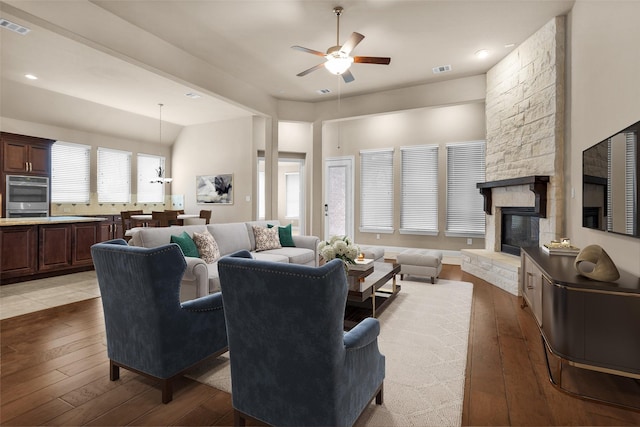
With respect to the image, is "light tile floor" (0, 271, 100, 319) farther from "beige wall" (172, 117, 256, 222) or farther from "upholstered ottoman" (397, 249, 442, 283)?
"upholstered ottoman" (397, 249, 442, 283)

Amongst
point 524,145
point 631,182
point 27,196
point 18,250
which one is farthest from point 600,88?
point 27,196

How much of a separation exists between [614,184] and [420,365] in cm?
206

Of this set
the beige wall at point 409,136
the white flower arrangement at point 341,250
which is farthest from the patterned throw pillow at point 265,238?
the beige wall at point 409,136

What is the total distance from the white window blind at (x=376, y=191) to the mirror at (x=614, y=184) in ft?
14.8

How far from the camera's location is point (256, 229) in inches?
197

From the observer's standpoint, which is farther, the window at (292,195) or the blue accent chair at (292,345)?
the window at (292,195)

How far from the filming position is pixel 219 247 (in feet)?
14.1

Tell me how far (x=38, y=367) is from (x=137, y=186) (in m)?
7.11

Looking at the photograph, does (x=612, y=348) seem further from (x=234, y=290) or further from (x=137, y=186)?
(x=137, y=186)

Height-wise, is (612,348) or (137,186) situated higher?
(137,186)

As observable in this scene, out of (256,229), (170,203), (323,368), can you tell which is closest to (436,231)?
(256,229)

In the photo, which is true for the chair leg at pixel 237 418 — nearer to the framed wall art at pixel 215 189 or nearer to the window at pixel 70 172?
the framed wall art at pixel 215 189

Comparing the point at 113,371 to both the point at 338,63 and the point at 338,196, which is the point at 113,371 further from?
the point at 338,196

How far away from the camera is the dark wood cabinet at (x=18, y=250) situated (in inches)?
182
